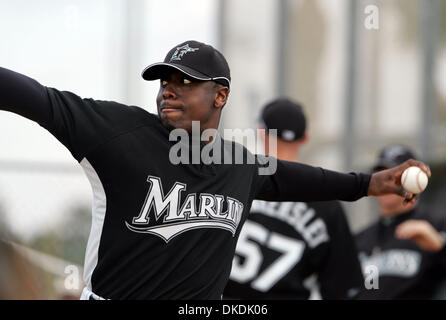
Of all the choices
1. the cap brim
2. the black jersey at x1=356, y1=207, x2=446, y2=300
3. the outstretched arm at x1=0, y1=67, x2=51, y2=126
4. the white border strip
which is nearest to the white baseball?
the cap brim

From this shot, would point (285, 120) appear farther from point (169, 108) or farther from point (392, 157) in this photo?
point (169, 108)

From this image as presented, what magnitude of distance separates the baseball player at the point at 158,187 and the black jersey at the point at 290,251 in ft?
4.65

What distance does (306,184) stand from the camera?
3.88 meters

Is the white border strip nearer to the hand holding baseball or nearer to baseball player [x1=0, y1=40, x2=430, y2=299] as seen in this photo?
baseball player [x1=0, y1=40, x2=430, y2=299]

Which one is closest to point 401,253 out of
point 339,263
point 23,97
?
point 339,263

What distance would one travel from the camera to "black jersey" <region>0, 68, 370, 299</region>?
130 inches

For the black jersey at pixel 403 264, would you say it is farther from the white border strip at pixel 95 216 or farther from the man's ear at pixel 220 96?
the white border strip at pixel 95 216

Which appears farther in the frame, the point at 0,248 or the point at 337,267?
the point at 0,248

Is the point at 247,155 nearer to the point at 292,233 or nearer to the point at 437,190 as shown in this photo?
the point at 292,233

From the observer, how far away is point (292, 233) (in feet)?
16.6

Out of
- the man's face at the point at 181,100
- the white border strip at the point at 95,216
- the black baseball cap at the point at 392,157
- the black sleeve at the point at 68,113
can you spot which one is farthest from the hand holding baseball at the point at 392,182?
the black baseball cap at the point at 392,157

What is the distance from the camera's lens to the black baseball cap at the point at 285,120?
5184mm
